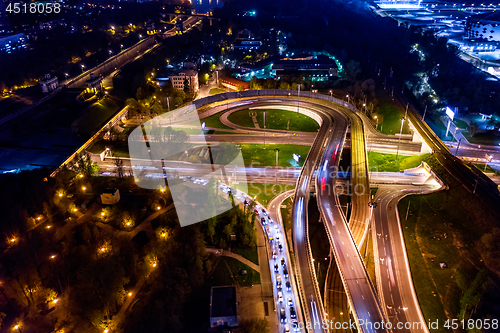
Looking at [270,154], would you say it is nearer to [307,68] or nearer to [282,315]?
[282,315]

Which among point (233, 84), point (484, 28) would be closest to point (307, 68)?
point (233, 84)

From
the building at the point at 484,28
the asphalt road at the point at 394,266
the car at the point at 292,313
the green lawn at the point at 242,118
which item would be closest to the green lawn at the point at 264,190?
the asphalt road at the point at 394,266

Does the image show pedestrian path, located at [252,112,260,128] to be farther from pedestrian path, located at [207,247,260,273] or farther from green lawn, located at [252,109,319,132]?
pedestrian path, located at [207,247,260,273]

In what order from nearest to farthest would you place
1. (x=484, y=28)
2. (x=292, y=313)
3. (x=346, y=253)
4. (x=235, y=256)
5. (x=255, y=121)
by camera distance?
(x=292, y=313)
(x=346, y=253)
(x=235, y=256)
(x=255, y=121)
(x=484, y=28)

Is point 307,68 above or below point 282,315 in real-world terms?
above

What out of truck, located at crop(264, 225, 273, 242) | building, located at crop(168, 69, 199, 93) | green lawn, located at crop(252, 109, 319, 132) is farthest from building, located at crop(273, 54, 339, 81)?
truck, located at crop(264, 225, 273, 242)

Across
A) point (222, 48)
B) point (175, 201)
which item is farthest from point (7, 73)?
point (175, 201)

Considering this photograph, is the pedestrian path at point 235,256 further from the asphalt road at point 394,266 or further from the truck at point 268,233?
the asphalt road at point 394,266
